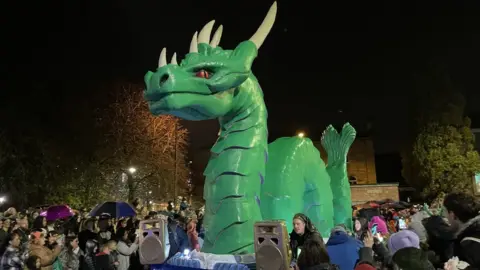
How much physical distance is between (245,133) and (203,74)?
788mm

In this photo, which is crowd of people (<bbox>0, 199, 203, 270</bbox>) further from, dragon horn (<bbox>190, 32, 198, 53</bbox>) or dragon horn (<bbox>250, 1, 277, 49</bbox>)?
dragon horn (<bbox>250, 1, 277, 49</bbox>)

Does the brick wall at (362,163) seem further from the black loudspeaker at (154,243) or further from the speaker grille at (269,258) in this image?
the speaker grille at (269,258)

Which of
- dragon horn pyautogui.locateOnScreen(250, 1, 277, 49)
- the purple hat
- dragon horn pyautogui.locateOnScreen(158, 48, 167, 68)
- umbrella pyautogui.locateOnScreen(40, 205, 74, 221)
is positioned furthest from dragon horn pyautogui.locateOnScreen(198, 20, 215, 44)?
umbrella pyautogui.locateOnScreen(40, 205, 74, 221)

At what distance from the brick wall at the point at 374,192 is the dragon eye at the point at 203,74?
26343 millimetres

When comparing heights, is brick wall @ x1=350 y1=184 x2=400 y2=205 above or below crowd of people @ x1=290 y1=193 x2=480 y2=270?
above

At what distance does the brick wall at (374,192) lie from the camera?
29109 mm

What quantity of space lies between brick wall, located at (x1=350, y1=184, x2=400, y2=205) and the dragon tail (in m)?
21.4

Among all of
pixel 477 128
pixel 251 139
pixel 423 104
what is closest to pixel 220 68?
pixel 251 139

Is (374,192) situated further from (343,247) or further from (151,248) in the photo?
(151,248)

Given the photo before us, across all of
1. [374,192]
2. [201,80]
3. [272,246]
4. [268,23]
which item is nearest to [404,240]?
[272,246]

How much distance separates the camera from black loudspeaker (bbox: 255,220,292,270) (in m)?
3.19

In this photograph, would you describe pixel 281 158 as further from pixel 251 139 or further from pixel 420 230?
pixel 420 230

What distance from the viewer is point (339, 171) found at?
8.45m

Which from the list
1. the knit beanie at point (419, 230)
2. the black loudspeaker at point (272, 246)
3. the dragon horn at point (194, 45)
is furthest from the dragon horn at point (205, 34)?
the knit beanie at point (419, 230)
